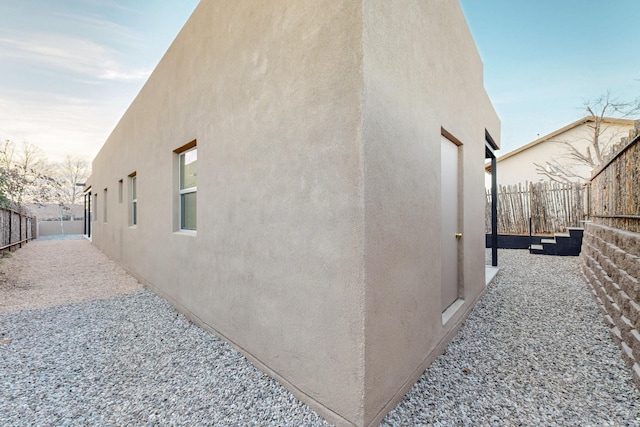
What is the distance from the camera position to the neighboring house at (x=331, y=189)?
6.07ft

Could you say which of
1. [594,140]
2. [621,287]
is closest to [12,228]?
[621,287]

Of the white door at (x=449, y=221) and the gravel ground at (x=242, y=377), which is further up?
the white door at (x=449, y=221)

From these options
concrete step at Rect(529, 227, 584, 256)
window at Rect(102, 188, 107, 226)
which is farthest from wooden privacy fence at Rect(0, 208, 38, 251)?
concrete step at Rect(529, 227, 584, 256)

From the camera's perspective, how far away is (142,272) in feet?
19.8

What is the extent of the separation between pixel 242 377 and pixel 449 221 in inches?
114

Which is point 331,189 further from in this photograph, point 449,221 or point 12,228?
point 12,228

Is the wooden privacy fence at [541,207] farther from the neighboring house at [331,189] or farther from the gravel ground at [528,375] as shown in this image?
the neighboring house at [331,189]

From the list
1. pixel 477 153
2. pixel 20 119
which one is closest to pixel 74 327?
pixel 477 153

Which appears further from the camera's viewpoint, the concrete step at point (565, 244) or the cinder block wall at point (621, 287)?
the concrete step at point (565, 244)

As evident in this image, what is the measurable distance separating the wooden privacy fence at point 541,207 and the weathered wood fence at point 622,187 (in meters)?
5.08

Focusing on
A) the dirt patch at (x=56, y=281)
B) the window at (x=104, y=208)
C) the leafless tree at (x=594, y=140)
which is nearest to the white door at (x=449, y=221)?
the dirt patch at (x=56, y=281)

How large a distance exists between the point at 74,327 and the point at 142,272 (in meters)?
2.25

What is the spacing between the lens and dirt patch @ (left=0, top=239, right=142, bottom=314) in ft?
16.8

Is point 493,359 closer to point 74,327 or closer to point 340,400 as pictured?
point 340,400
